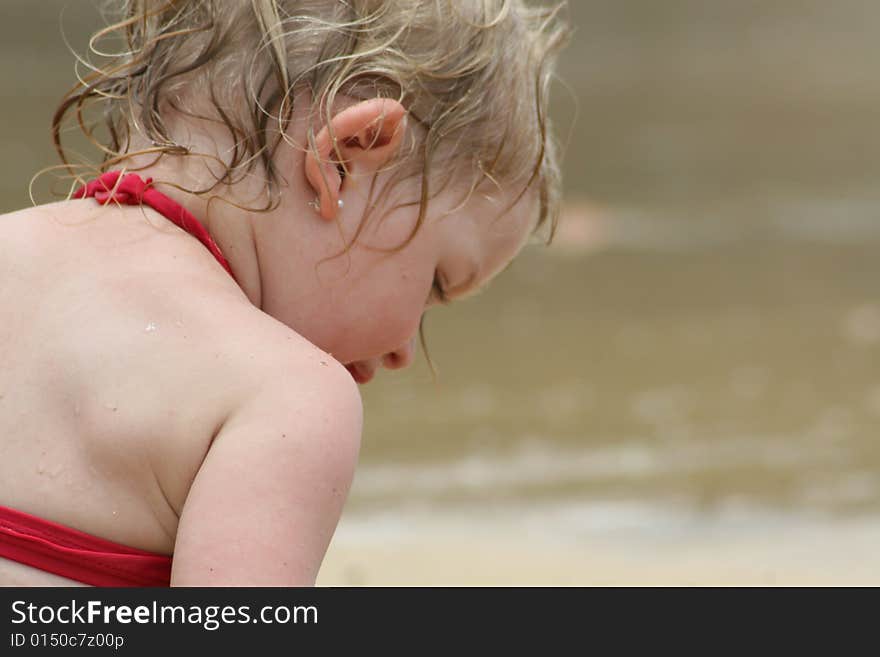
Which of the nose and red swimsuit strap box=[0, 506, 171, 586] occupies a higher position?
the nose

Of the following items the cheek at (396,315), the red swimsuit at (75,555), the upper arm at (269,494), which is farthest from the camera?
the cheek at (396,315)

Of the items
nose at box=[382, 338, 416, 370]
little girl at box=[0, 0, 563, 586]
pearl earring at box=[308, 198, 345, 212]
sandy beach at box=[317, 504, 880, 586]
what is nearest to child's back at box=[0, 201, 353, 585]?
little girl at box=[0, 0, 563, 586]

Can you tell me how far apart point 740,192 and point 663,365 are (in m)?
2.19

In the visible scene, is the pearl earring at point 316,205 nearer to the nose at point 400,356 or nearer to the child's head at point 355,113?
the child's head at point 355,113

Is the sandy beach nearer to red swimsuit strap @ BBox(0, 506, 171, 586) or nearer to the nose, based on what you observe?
the nose

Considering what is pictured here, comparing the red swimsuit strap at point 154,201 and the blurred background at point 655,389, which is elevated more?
the blurred background at point 655,389

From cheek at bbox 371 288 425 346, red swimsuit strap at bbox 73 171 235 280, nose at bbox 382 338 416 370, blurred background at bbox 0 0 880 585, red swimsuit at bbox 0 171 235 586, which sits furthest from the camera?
blurred background at bbox 0 0 880 585

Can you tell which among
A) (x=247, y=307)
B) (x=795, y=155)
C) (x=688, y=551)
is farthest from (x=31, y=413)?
(x=795, y=155)

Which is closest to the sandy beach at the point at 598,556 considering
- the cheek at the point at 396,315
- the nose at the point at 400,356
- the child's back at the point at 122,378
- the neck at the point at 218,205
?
the nose at the point at 400,356

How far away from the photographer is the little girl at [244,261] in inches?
50.8

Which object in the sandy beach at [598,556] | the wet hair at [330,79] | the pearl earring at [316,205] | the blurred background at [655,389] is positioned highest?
the blurred background at [655,389]

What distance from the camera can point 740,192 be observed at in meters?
6.12

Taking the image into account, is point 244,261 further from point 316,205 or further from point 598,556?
point 598,556

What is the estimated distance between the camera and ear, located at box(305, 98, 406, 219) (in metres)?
1.54
